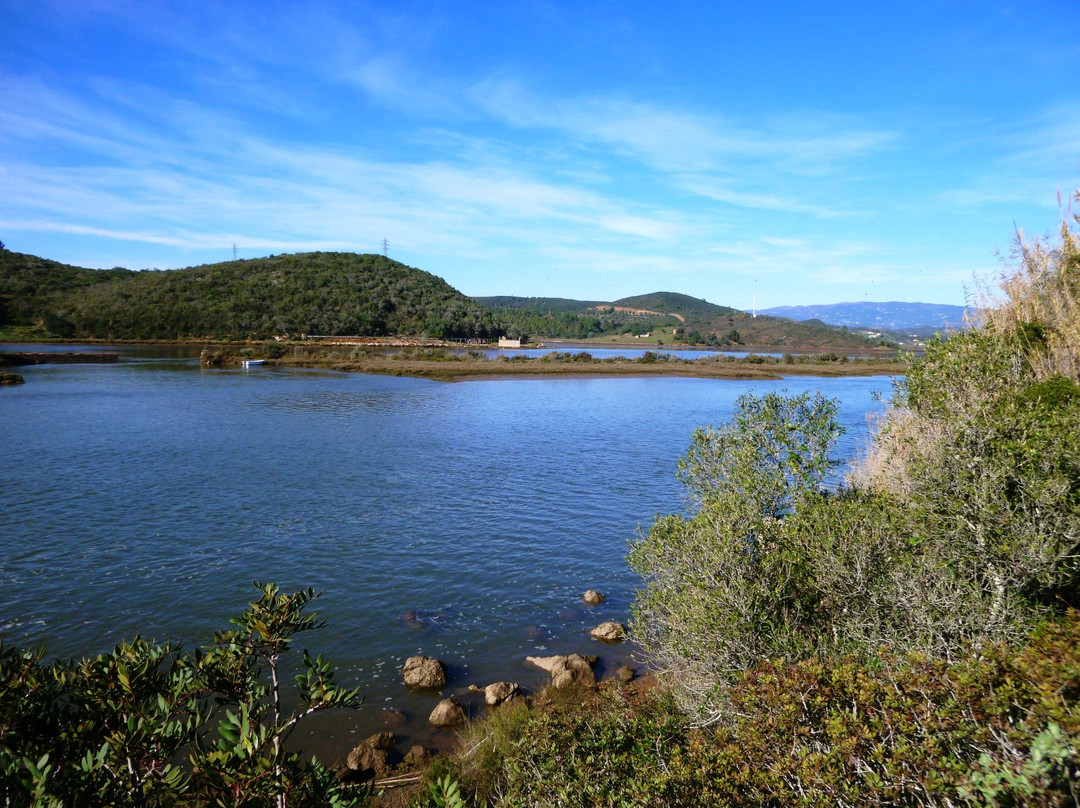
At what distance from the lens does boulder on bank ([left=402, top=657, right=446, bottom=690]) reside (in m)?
13.8

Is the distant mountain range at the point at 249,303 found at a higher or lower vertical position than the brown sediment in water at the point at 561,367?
higher

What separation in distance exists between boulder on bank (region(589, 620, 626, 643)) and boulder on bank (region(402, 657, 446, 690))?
4.18m

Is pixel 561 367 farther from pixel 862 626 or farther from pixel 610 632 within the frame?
pixel 862 626

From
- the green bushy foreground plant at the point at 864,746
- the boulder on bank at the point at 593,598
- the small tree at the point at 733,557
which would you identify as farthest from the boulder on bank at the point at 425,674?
the green bushy foreground plant at the point at 864,746

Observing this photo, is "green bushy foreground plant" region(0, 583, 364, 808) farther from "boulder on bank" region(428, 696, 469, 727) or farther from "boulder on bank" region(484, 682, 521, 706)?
"boulder on bank" region(484, 682, 521, 706)

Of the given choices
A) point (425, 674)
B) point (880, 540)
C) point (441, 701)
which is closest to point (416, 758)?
point (441, 701)

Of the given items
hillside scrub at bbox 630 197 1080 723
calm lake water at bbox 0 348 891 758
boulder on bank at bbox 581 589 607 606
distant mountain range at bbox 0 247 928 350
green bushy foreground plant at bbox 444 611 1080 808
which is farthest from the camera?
distant mountain range at bbox 0 247 928 350

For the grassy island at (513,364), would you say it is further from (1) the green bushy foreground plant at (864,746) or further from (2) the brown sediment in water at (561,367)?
(1) the green bushy foreground plant at (864,746)

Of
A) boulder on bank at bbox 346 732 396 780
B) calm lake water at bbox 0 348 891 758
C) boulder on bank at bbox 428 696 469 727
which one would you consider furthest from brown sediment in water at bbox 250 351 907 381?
boulder on bank at bbox 346 732 396 780

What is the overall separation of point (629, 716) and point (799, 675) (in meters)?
3.45

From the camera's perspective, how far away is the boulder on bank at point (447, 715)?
1252 centimetres

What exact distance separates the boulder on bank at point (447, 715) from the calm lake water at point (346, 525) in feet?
1.02

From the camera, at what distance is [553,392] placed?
7112 cm

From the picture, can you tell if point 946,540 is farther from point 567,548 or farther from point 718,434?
point 567,548
